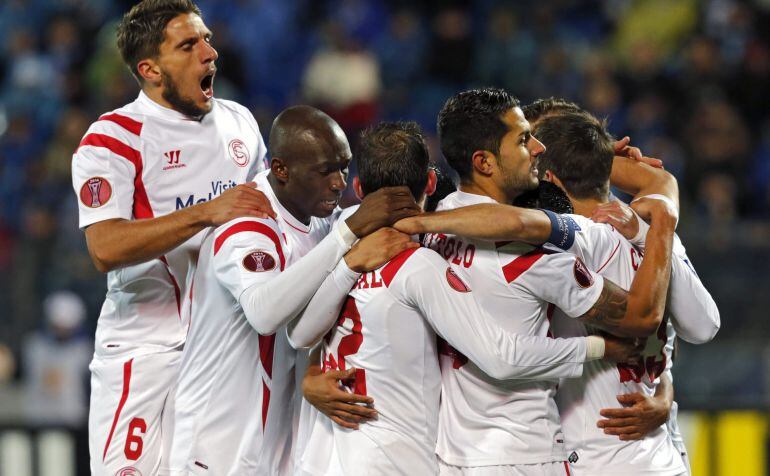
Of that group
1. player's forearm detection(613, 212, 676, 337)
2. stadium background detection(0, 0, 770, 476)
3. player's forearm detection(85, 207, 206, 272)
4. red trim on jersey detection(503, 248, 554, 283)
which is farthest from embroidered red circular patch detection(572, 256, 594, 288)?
stadium background detection(0, 0, 770, 476)

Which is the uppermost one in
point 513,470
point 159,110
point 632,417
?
point 159,110

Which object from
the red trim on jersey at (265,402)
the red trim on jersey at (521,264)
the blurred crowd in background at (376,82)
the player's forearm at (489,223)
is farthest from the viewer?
A: the blurred crowd in background at (376,82)

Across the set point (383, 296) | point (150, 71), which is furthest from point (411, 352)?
point (150, 71)

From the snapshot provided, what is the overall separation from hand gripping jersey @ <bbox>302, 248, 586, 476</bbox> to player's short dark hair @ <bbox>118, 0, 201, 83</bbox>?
5.53ft

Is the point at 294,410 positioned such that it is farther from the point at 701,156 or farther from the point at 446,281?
the point at 701,156

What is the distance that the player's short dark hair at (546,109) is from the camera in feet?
16.4

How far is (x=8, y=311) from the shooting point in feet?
34.8

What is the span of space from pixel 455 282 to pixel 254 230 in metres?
0.83

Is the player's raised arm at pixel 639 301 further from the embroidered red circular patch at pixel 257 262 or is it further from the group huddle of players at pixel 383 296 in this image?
the embroidered red circular patch at pixel 257 262

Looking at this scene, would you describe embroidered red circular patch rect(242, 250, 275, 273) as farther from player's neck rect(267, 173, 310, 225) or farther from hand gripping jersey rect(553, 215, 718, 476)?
hand gripping jersey rect(553, 215, 718, 476)

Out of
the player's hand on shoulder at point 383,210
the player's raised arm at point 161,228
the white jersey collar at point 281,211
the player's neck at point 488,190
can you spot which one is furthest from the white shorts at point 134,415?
the player's neck at point 488,190

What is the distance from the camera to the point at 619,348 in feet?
14.7

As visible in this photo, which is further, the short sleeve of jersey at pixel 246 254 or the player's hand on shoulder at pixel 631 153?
the player's hand on shoulder at pixel 631 153

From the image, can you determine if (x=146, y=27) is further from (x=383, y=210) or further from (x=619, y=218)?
(x=619, y=218)
